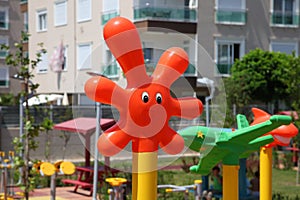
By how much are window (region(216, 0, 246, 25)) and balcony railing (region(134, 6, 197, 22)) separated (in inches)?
79.7

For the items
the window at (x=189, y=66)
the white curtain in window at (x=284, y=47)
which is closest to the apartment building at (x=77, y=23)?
the window at (x=189, y=66)

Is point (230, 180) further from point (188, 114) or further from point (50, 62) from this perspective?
point (50, 62)

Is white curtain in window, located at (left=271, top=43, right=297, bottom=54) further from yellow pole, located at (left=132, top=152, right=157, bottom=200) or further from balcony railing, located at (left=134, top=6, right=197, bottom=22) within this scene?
yellow pole, located at (left=132, top=152, right=157, bottom=200)

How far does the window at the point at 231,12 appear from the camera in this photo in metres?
29.1

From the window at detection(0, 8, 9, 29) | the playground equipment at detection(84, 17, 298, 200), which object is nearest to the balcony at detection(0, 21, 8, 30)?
the window at detection(0, 8, 9, 29)

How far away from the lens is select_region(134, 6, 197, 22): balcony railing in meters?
22.7

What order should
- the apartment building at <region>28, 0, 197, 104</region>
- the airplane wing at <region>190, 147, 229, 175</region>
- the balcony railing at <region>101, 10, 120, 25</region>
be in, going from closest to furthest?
the airplane wing at <region>190, 147, 229, 175</region> → the balcony railing at <region>101, 10, 120, 25</region> → the apartment building at <region>28, 0, 197, 104</region>

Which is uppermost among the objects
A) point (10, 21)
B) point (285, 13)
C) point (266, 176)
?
point (10, 21)

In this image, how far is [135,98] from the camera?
6.06 metres

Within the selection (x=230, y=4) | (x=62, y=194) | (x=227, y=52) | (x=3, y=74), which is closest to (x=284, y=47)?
(x=227, y=52)

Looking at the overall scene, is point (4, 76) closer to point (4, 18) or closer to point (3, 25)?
point (3, 25)

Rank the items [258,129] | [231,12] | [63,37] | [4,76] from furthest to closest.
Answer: [4,76] < [231,12] < [63,37] < [258,129]

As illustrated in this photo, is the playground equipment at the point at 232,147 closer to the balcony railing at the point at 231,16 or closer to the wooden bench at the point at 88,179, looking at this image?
the wooden bench at the point at 88,179

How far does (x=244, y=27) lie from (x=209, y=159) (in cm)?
2270
